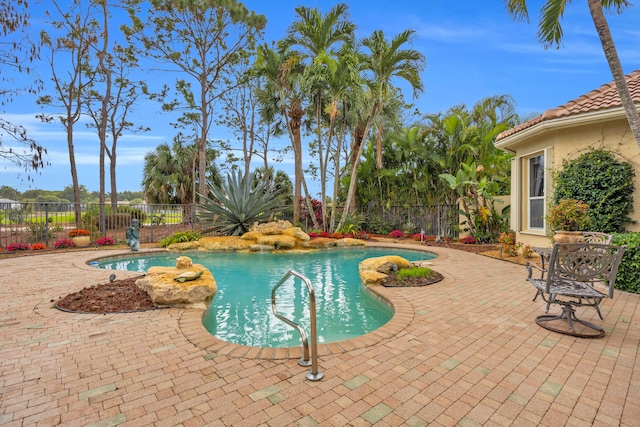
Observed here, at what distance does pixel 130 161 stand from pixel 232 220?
39.8 feet

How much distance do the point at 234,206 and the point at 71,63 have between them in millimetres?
13140

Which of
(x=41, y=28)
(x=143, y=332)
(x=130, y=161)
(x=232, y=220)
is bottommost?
(x=143, y=332)

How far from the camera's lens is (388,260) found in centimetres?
663

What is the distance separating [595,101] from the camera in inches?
280

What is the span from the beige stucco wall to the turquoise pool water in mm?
2937

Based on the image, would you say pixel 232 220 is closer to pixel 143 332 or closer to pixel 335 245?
pixel 335 245

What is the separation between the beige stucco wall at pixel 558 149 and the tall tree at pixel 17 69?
1052cm

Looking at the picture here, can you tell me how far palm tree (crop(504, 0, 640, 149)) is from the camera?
4.33 meters

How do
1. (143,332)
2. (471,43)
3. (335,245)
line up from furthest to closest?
(335,245) → (471,43) → (143,332)

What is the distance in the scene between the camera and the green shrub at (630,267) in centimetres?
504

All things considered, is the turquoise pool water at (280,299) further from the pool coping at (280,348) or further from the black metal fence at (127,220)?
the black metal fence at (127,220)

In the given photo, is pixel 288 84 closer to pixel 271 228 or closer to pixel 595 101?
pixel 271 228

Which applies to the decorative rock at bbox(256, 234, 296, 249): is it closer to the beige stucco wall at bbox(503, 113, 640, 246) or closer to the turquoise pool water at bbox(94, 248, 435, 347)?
the turquoise pool water at bbox(94, 248, 435, 347)

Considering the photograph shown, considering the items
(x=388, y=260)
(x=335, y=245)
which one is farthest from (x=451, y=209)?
(x=388, y=260)
